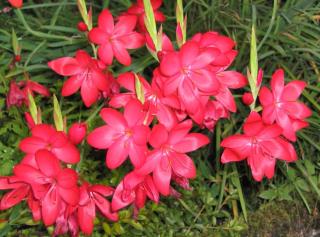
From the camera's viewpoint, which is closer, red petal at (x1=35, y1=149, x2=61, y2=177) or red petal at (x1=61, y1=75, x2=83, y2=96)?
red petal at (x1=35, y1=149, x2=61, y2=177)

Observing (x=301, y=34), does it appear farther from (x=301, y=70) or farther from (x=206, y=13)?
(x=206, y=13)

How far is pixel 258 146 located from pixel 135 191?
281mm

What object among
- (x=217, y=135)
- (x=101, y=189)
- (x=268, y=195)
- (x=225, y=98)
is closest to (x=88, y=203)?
(x=101, y=189)

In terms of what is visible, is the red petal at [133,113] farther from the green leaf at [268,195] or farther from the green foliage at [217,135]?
the green leaf at [268,195]

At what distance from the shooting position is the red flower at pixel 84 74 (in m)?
1.42

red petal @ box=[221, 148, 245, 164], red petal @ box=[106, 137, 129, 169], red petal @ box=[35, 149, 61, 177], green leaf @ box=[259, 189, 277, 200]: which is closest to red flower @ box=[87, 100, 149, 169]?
red petal @ box=[106, 137, 129, 169]

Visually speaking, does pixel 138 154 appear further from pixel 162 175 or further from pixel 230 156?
pixel 230 156

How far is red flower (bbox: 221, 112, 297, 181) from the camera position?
1.23 metres

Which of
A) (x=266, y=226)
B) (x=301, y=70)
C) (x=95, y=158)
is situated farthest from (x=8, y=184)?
(x=301, y=70)

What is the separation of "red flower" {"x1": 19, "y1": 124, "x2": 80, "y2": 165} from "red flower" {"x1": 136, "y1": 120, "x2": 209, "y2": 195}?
0.46 feet

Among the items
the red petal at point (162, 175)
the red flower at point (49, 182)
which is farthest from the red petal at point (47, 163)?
the red petal at point (162, 175)

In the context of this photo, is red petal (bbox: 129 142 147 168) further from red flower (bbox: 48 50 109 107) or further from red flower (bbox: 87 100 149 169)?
red flower (bbox: 48 50 109 107)

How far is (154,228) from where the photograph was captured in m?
1.80

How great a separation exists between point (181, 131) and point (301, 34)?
3.89 feet
